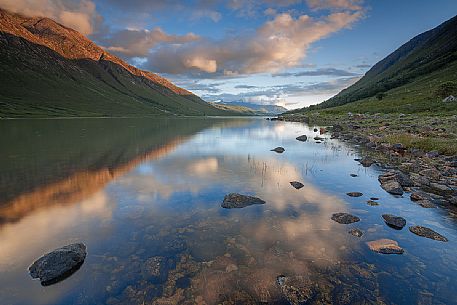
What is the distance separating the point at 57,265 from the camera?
9.20 meters

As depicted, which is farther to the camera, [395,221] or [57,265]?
[395,221]

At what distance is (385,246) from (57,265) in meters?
12.3

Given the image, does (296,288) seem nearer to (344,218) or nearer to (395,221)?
(344,218)

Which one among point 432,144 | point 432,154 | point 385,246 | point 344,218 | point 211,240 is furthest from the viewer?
point 432,144

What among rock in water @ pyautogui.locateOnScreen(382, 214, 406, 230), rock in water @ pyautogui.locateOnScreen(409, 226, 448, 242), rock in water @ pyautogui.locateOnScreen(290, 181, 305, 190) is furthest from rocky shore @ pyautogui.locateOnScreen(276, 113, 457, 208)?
rock in water @ pyautogui.locateOnScreen(290, 181, 305, 190)

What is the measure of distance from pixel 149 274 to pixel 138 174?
603 inches

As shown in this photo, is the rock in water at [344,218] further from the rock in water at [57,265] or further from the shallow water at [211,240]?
the rock in water at [57,265]

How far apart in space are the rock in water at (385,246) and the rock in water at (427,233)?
68.7 inches

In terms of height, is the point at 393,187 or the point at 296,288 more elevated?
the point at 393,187

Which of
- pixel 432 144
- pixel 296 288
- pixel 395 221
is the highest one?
pixel 432 144

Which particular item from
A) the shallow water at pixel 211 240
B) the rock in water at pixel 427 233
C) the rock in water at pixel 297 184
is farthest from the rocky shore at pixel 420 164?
the rock in water at pixel 297 184

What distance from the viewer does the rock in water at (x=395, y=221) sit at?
12954 millimetres

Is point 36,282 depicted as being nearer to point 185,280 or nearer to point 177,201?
point 185,280

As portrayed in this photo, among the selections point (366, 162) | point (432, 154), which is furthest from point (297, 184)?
point (432, 154)
